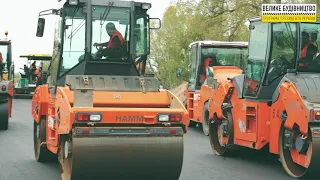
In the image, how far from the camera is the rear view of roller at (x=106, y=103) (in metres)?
7.47

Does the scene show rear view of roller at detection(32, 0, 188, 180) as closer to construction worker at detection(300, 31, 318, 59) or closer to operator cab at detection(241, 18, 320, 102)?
operator cab at detection(241, 18, 320, 102)

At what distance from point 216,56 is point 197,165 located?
8509mm

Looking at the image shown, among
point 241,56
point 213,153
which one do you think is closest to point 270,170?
point 213,153

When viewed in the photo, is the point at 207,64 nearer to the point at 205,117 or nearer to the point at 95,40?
the point at 205,117

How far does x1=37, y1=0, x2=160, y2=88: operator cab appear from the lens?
9305 mm

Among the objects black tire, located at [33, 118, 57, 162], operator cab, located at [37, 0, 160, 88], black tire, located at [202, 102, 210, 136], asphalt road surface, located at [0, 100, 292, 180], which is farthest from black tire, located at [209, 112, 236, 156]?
black tire, located at [202, 102, 210, 136]

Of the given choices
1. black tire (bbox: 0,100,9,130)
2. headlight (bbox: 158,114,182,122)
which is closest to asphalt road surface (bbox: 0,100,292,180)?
headlight (bbox: 158,114,182,122)

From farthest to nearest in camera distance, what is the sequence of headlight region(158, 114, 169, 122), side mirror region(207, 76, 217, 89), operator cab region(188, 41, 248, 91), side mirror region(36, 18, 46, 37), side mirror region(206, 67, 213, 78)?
operator cab region(188, 41, 248, 91) < side mirror region(206, 67, 213, 78) < side mirror region(207, 76, 217, 89) < side mirror region(36, 18, 46, 37) < headlight region(158, 114, 169, 122)

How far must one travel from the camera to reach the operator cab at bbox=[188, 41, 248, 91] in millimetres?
18859

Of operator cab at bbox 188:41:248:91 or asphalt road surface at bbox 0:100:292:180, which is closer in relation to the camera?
asphalt road surface at bbox 0:100:292:180

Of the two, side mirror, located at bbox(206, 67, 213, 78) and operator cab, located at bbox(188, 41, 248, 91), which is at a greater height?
operator cab, located at bbox(188, 41, 248, 91)

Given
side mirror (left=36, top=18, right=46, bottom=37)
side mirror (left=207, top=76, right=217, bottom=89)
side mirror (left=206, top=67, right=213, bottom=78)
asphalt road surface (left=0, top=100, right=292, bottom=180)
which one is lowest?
asphalt road surface (left=0, top=100, right=292, bottom=180)

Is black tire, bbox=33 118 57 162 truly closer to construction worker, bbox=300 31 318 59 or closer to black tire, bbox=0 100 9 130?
construction worker, bbox=300 31 318 59

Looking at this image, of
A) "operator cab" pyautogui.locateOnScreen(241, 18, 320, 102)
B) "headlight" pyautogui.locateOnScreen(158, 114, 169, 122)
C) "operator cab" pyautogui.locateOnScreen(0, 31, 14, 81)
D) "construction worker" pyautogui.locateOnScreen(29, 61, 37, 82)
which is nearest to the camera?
"headlight" pyautogui.locateOnScreen(158, 114, 169, 122)
